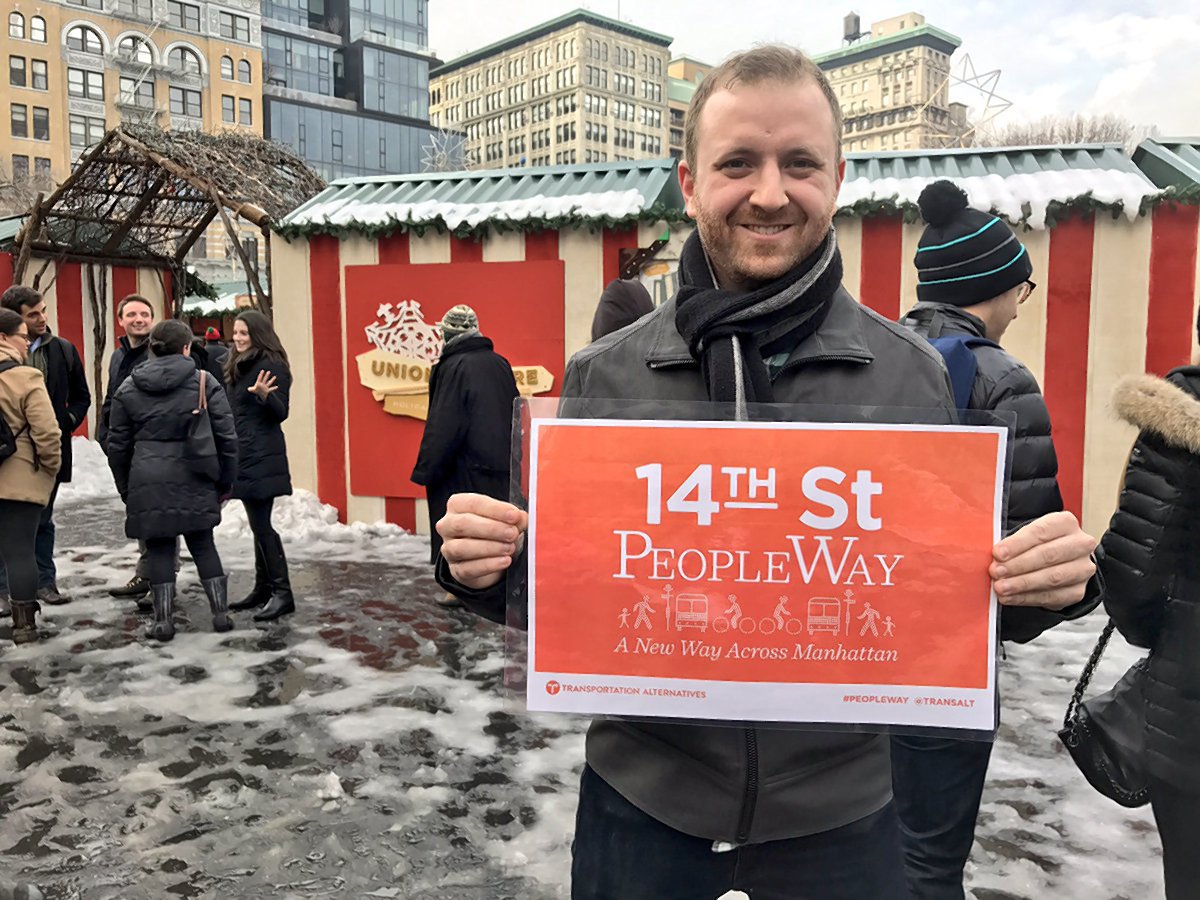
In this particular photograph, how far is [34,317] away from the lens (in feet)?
17.8

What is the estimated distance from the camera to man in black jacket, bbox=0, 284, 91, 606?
540 cm

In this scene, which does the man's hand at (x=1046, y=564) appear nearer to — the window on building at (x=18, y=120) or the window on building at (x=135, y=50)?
the window on building at (x=18, y=120)

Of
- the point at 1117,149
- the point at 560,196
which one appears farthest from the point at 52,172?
the point at 1117,149

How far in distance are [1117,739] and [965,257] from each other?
130cm

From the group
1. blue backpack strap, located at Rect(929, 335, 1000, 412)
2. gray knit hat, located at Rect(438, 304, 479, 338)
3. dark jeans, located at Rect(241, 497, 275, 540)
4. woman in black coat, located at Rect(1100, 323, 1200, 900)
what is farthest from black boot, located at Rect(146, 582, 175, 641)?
woman in black coat, located at Rect(1100, 323, 1200, 900)

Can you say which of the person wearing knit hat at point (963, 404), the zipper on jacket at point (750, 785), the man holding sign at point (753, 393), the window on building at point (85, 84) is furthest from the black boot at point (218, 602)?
the window on building at point (85, 84)

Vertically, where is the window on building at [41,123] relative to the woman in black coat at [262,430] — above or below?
above

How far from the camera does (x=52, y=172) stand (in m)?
51.9

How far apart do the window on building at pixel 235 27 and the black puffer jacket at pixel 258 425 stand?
220 feet

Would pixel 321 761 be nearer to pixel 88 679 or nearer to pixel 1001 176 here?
pixel 88 679

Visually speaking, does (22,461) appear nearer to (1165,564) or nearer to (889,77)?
(1165,564)

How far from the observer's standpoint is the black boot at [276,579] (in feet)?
18.4

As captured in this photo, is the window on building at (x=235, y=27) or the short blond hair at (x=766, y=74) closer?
the short blond hair at (x=766, y=74)

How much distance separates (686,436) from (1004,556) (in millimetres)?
483
